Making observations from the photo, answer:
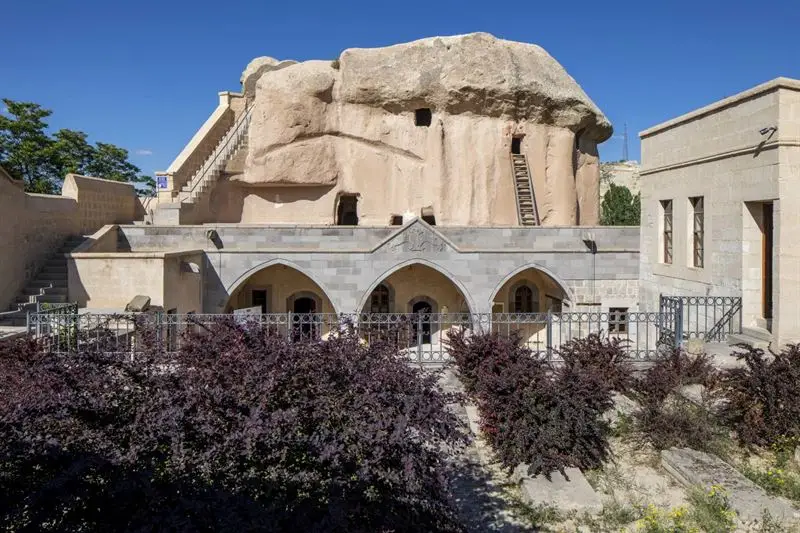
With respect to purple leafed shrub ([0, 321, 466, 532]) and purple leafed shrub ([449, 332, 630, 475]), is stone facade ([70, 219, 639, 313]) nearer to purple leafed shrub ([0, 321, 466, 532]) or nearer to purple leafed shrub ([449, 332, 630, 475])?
purple leafed shrub ([449, 332, 630, 475])

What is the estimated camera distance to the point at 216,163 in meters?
23.2

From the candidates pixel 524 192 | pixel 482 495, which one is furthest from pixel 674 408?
pixel 524 192

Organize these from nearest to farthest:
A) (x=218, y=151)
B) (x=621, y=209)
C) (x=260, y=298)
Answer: (x=260, y=298), (x=218, y=151), (x=621, y=209)

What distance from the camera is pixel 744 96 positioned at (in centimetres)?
1063

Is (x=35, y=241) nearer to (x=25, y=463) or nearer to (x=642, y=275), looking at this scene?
(x=25, y=463)

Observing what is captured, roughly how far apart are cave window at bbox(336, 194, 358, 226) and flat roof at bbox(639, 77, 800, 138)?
14.5 meters

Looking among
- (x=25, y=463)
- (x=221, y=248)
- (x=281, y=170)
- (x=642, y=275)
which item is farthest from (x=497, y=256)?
(x=25, y=463)

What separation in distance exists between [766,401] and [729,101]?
6.26 m

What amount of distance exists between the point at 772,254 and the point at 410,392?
8448mm

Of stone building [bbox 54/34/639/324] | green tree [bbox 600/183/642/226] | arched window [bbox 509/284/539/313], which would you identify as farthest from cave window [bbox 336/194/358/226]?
green tree [bbox 600/183/642/226]

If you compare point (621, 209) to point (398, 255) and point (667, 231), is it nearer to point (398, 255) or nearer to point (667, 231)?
point (398, 255)

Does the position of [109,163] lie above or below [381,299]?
above

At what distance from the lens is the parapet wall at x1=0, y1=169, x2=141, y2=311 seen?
14.9 m

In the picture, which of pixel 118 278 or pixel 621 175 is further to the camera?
pixel 621 175
